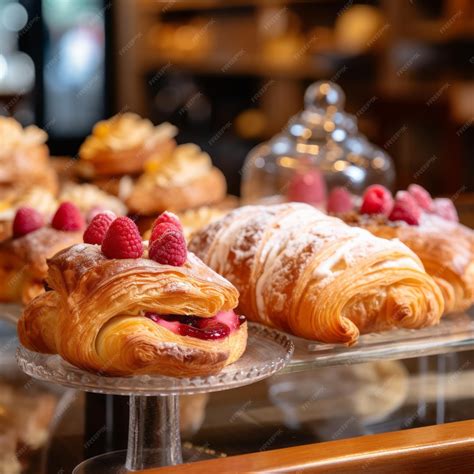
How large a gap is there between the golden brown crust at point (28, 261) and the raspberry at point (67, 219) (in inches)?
0.5

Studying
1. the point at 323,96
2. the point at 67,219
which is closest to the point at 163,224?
the point at 67,219

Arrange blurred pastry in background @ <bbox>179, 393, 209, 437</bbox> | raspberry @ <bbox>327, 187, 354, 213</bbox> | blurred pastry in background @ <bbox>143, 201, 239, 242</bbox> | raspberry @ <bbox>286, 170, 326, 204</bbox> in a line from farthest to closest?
raspberry @ <bbox>286, 170, 326, 204</bbox>
blurred pastry in background @ <bbox>143, 201, 239, 242</bbox>
raspberry @ <bbox>327, 187, 354, 213</bbox>
blurred pastry in background @ <bbox>179, 393, 209, 437</bbox>

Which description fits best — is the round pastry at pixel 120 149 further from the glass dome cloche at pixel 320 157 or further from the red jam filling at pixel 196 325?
the red jam filling at pixel 196 325

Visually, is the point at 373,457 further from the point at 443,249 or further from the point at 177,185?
the point at 177,185

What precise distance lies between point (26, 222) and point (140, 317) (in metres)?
0.72

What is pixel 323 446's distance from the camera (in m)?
1.09

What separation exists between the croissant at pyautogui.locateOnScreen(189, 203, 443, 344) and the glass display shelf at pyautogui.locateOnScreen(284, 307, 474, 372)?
0.05ft

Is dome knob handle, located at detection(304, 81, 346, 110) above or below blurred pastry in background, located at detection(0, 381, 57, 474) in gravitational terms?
above

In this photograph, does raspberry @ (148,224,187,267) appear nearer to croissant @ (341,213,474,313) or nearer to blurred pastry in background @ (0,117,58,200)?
croissant @ (341,213,474,313)

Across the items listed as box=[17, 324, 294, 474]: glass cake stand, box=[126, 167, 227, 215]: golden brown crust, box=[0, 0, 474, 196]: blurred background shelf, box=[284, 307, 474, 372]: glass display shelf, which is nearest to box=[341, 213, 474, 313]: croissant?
box=[284, 307, 474, 372]: glass display shelf

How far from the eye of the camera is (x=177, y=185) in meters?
2.71

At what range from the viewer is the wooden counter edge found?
103cm

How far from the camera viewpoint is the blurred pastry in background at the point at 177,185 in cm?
266

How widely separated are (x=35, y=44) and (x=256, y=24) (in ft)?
6.23
